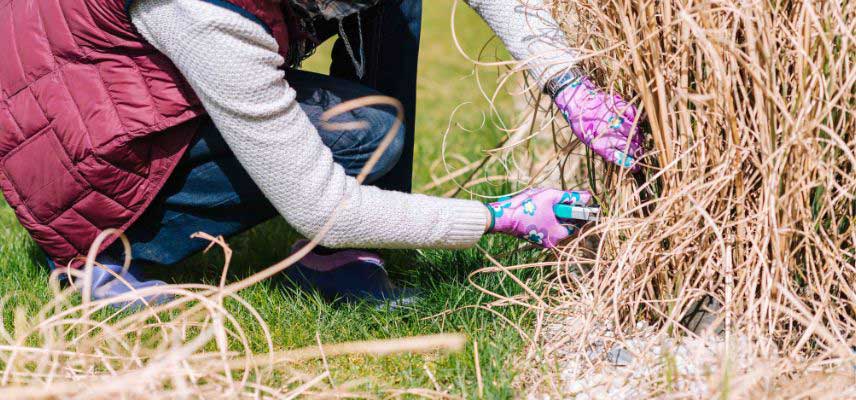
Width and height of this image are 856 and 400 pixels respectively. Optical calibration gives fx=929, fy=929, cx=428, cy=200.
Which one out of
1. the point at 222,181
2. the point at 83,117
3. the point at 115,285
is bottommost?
the point at 115,285

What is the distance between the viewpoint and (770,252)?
1421mm

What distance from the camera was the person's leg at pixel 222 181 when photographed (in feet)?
5.53

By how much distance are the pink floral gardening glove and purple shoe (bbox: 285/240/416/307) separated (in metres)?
0.49

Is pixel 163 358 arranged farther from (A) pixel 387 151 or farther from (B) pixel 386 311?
(A) pixel 387 151

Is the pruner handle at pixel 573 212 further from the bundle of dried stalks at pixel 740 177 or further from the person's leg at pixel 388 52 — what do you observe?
the person's leg at pixel 388 52

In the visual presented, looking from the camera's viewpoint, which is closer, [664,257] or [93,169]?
[664,257]

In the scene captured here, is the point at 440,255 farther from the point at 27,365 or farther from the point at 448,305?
the point at 27,365

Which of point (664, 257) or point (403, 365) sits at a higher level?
point (664, 257)

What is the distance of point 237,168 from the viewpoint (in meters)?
1.71

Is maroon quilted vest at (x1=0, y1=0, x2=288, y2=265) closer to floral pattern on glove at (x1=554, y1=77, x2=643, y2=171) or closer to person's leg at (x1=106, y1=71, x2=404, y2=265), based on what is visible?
person's leg at (x1=106, y1=71, x2=404, y2=265)

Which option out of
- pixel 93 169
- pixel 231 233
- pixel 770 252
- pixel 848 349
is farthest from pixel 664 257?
pixel 93 169

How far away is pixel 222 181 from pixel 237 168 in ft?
0.12

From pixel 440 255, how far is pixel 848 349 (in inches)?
32.1

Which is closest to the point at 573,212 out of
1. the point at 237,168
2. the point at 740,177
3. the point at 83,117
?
the point at 740,177
